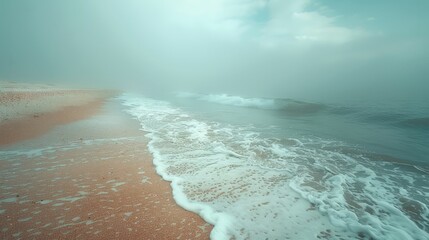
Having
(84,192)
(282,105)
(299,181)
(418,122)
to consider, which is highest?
(418,122)

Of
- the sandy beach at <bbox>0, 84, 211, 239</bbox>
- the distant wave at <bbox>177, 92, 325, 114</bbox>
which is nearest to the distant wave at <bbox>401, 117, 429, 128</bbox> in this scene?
the distant wave at <bbox>177, 92, 325, 114</bbox>

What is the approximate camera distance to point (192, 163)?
8430 mm

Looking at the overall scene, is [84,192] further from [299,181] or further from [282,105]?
[282,105]

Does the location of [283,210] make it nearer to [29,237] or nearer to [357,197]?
[357,197]

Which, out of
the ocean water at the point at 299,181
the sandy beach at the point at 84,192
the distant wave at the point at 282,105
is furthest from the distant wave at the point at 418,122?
the sandy beach at the point at 84,192

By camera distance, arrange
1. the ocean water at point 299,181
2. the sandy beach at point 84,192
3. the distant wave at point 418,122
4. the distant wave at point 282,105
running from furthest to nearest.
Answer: the distant wave at point 282,105, the distant wave at point 418,122, the ocean water at point 299,181, the sandy beach at point 84,192

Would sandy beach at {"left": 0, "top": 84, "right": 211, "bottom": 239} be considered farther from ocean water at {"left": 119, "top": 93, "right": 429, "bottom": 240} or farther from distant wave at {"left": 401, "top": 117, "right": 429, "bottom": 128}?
distant wave at {"left": 401, "top": 117, "right": 429, "bottom": 128}

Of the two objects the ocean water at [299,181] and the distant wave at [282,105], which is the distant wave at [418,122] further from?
the distant wave at [282,105]

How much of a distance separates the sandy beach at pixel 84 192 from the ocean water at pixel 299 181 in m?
0.61

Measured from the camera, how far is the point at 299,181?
7.14m

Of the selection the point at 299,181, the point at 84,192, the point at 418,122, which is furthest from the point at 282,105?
the point at 84,192

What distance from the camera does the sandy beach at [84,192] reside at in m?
4.53

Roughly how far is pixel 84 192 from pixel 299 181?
6.49 m

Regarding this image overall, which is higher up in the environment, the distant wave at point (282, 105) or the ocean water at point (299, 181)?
the distant wave at point (282, 105)
